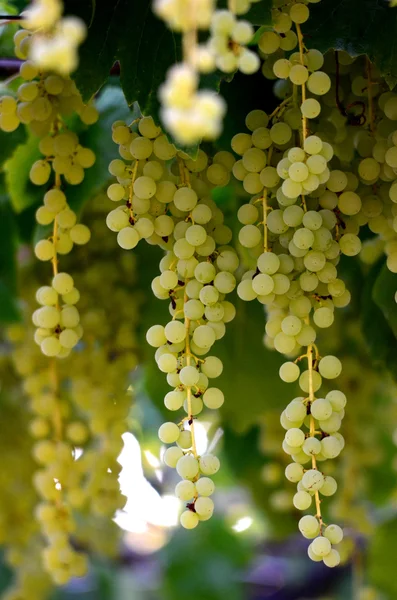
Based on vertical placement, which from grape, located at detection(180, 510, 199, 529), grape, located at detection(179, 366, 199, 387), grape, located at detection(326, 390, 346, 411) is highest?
grape, located at detection(179, 366, 199, 387)

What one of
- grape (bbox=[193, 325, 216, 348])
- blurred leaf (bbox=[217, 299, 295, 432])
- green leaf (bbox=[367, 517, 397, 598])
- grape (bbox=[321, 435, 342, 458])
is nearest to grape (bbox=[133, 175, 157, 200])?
grape (bbox=[193, 325, 216, 348])

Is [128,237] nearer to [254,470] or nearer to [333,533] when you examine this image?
[333,533]

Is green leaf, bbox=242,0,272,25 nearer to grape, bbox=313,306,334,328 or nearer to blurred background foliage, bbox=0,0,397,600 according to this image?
blurred background foliage, bbox=0,0,397,600

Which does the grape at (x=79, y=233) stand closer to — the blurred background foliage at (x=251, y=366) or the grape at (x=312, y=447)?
the blurred background foliage at (x=251, y=366)

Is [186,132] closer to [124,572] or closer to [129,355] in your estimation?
[129,355]

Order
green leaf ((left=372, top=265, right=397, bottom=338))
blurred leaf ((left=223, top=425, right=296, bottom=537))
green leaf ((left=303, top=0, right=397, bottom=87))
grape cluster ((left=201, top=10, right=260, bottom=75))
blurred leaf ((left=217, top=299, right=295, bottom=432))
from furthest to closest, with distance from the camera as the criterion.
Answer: blurred leaf ((left=223, top=425, right=296, bottom=537)), blurred leaf ((left=217, top=299, right=295, bottom=432)), green leaf ((left=372, top=265, right=397, bottom=338)), green leaf ((left=303, top=0, right=397, bottom=87)), grape cluster ((left=201, top=10, right=260, bottom=75))

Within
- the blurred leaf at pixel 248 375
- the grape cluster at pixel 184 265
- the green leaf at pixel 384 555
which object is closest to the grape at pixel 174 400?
the grape cluster at pixel 184 265
